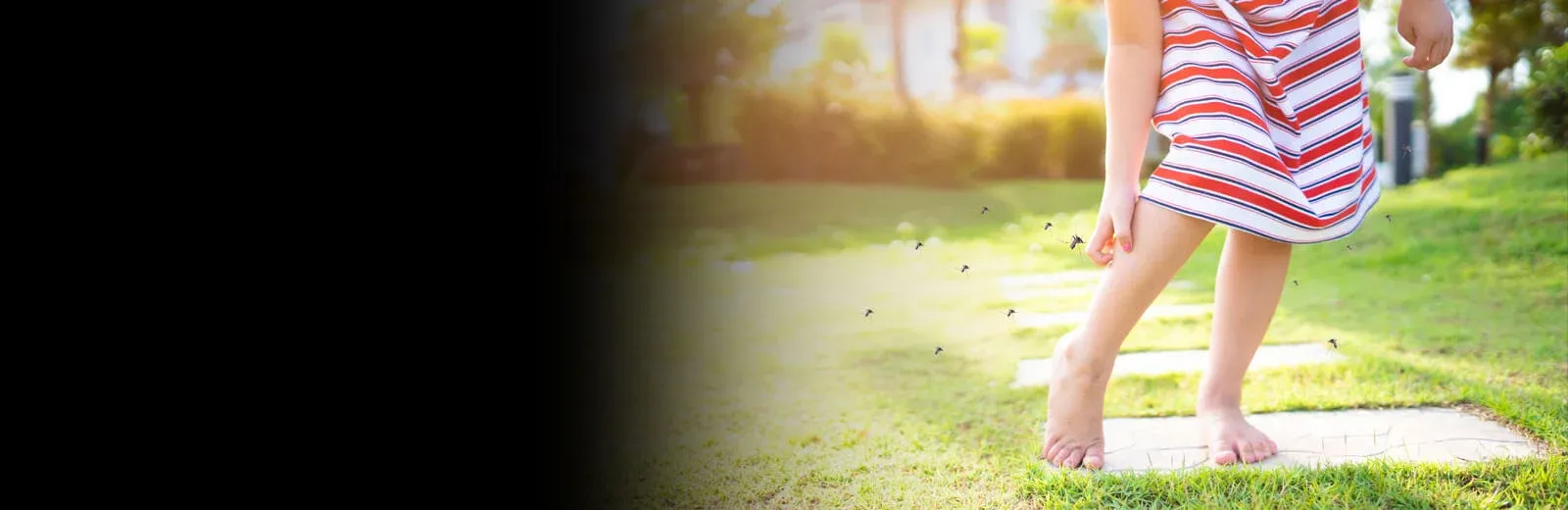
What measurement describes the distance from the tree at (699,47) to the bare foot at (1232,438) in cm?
608

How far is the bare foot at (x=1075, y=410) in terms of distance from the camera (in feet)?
4.60

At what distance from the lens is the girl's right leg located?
1.30m

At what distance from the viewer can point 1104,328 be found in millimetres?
1364

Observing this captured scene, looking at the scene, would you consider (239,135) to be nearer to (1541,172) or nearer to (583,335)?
(583,335)

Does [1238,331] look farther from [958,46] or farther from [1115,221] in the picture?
[958,46]

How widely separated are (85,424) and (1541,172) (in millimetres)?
4586

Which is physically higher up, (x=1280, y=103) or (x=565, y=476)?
(x=1280, y=103)

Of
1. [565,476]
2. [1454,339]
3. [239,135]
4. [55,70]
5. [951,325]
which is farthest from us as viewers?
[951,325]

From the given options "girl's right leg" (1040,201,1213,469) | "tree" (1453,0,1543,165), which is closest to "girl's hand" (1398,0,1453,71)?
"girl's right leg" (1040,201,1213,469)

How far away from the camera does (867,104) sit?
7.36 metres

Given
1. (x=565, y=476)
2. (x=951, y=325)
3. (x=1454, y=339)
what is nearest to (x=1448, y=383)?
(x=1454, y=339)

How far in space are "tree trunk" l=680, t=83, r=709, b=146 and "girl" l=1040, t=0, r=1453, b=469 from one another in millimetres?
6182

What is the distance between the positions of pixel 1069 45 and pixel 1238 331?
13.5 m

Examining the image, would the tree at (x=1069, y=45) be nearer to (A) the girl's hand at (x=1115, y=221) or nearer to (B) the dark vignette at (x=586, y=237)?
(B) the dark vignette at (x=586, y=237)
